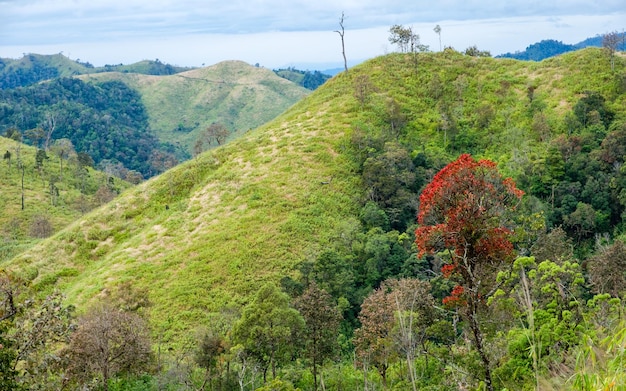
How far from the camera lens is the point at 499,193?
1482 centimetres

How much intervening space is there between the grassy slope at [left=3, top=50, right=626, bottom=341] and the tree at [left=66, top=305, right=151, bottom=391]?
8586 millimetres

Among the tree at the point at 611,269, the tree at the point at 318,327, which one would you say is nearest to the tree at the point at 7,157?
the tree at the point at 318,327

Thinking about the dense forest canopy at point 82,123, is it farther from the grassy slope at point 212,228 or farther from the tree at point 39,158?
the grassy slope at point 212,228

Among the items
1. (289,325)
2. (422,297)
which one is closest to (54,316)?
(289,325)

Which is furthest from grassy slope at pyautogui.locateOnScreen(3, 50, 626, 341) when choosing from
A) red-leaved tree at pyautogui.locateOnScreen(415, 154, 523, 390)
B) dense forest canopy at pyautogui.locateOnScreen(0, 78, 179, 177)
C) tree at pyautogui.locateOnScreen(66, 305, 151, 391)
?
dense forest canopy at pyautogui.locateOnScreen(0, 78, 179, 177)

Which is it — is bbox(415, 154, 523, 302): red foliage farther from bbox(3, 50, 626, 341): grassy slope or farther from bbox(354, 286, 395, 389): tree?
bbox(3, 50, 626, 341): grassy slope

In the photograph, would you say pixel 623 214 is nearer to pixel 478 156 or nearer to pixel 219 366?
pixel 478 156

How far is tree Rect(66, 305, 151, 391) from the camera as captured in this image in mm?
18781

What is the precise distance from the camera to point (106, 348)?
19.1m

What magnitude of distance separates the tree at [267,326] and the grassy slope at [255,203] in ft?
37.0

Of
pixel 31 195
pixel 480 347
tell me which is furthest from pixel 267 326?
pixel 31 195

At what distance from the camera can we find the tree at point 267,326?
1975 centimetres

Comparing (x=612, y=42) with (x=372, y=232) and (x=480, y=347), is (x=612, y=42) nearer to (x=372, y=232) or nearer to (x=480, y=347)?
(x=372, y=232)

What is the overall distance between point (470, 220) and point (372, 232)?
24477 millimetres
